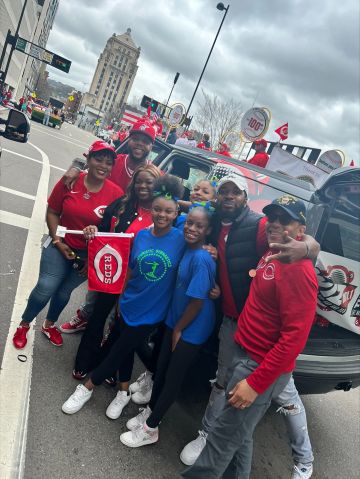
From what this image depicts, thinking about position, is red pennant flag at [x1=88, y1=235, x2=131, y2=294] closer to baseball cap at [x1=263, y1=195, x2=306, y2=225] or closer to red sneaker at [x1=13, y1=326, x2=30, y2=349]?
red sneaker at [x1=13, y1=326, x2=30, y2=349]

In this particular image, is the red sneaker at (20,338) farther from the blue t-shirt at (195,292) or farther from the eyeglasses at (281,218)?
the eyeglasses at (281,218)

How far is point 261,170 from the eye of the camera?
16.2 ft

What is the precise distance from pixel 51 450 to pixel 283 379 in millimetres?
1516

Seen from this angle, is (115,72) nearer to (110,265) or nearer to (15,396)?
(110,265)

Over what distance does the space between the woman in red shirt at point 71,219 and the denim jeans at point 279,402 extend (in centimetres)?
136

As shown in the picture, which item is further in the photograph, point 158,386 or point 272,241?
point 158,386

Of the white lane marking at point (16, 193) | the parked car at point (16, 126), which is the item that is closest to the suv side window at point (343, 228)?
the parked car at point (16, 126)

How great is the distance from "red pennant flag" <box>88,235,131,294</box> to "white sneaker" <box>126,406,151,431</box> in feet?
3.02

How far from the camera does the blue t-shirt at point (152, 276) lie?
2.57 meters

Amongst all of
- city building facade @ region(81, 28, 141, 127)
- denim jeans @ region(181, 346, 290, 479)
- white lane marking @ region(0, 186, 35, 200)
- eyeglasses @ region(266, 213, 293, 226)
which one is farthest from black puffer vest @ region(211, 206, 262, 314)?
city building facade @ region(81, 28, 141, 127)

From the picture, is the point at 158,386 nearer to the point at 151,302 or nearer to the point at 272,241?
the point at 151,302

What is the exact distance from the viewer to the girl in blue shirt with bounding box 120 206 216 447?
8.02 ft

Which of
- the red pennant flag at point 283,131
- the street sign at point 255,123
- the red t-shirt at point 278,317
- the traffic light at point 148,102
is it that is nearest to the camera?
the red t-shirt at point 278,317

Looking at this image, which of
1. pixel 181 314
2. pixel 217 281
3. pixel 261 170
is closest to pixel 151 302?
Answer: pixel 181 314
